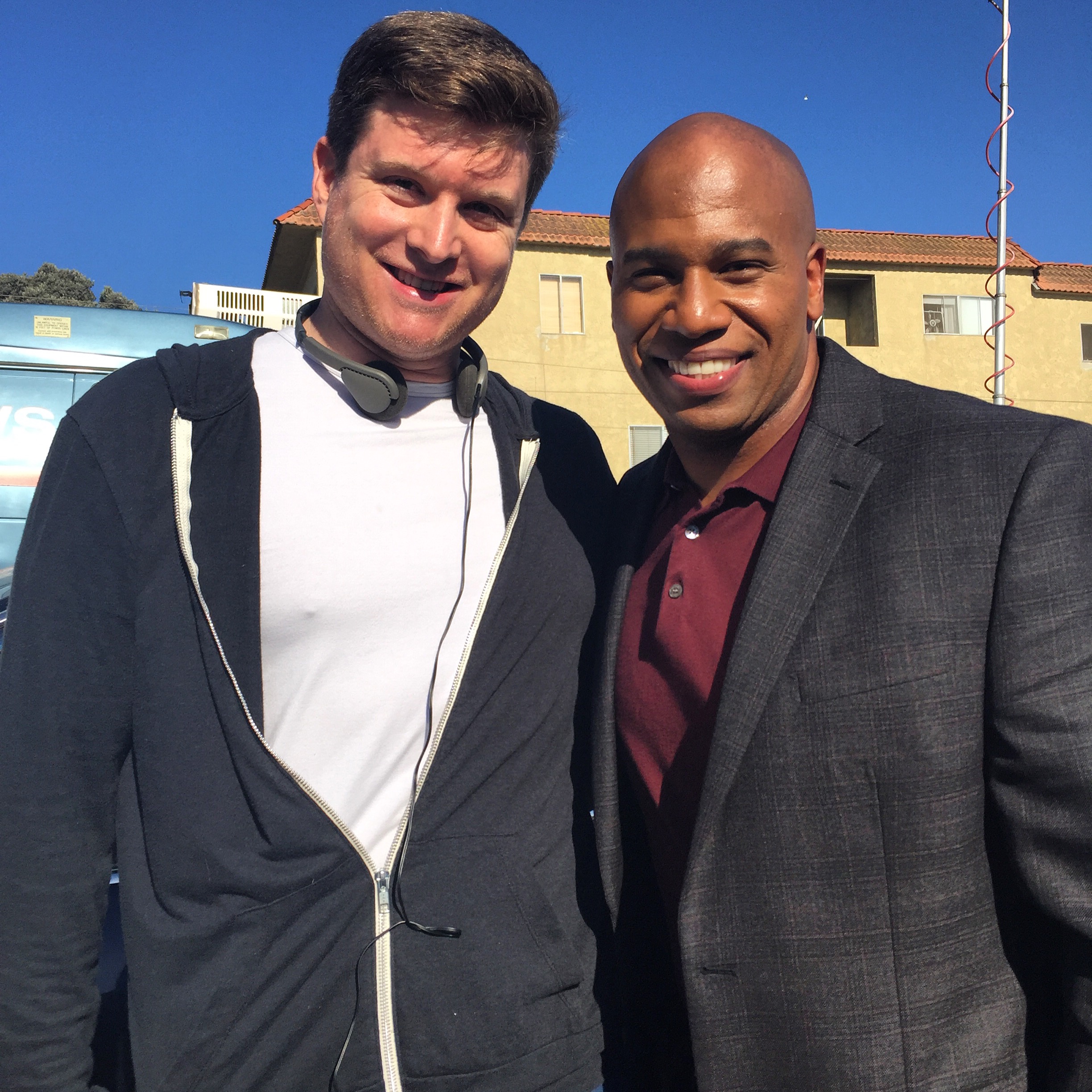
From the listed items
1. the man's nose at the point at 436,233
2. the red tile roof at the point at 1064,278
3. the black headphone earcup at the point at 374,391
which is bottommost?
the black headphone earcup at the point at 374,391

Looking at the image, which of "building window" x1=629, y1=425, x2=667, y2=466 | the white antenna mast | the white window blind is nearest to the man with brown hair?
the white antenna mast

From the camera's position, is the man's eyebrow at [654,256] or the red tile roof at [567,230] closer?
the man's eyebrow at [654,256]

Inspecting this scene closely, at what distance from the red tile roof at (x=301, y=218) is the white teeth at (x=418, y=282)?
59.2 ft

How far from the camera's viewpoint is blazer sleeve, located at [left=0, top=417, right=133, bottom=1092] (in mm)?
1500

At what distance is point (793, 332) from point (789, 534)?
460 mm

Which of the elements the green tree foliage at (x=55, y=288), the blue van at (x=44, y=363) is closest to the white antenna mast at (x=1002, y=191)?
the blue van at (x=44, y=363)

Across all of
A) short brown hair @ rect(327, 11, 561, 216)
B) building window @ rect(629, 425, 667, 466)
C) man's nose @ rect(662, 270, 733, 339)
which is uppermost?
building window @ rect(629, 425, 667, 466)

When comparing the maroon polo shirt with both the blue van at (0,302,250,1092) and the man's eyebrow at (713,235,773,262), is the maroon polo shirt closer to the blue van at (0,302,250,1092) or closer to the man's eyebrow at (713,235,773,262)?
the man's eyebrow at (713,235,773,262)

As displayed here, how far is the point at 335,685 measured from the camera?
5.65 ft

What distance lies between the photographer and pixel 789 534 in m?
1.71

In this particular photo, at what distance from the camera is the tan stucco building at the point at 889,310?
1945cm

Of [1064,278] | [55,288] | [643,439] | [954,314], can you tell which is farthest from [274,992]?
[55,288]

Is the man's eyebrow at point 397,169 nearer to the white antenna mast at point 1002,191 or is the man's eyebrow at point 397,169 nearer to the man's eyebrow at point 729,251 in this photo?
the man's eyebrow at point 729,251

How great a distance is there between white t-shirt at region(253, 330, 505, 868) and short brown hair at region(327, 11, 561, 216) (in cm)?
53
